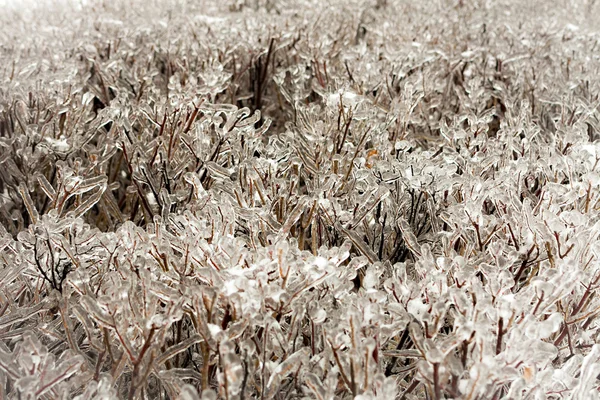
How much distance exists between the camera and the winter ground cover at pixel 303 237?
123 centimetres

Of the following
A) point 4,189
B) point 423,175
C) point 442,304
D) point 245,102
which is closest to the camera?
point 442,304

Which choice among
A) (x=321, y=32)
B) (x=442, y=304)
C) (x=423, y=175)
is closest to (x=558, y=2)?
A: (x=321, y=32)

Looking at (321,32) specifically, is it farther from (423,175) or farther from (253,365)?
(253,365)

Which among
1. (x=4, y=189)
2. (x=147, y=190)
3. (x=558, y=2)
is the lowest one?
(x=4, y=189)

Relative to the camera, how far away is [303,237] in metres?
1.78

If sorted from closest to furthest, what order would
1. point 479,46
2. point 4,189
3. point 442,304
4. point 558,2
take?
point 442,304 → point 4,189 → point 479,46 → point 558,2

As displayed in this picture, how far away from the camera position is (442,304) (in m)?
1.26

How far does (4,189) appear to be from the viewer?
2475mm

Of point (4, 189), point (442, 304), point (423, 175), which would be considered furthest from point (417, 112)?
point (4, 189)

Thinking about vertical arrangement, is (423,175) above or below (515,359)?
above

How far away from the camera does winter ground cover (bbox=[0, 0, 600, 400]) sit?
1229 millimetres

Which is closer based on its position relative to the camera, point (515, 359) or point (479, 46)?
point (515, 359)

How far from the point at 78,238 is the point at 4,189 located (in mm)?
1138

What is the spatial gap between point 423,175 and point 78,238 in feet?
3.38
